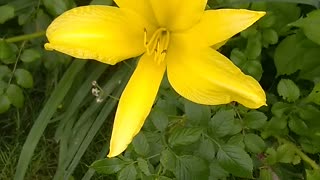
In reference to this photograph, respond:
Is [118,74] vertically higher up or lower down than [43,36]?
lower down

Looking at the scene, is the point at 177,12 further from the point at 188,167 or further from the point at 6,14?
the point at 6,14

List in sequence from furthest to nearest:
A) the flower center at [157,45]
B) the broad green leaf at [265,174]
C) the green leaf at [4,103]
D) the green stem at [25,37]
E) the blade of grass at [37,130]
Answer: the blade of grass at [37,130], the green stem at [25,37], the green leaf at [4,103], the broad green leaf at [265,174], the flower center at [157,45]

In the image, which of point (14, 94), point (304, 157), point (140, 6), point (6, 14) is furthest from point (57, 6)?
point (304, 157)

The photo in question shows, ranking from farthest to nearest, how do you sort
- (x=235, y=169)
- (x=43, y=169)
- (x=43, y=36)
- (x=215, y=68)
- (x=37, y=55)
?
(x=43, y=169) < (x=43, y=36) < (x=37, y=55) < (x=235, y=169) < (x=215, y=68)

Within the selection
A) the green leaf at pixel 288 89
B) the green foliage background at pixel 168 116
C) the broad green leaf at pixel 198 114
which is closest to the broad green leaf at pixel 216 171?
the green foliage background at pixel 168 116

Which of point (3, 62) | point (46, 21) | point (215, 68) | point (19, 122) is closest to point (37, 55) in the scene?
point (3, 62)

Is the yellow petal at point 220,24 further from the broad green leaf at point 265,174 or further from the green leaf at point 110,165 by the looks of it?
the broad green leaf at point 265,174

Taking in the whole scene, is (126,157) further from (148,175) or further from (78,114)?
(78,114)
